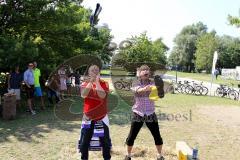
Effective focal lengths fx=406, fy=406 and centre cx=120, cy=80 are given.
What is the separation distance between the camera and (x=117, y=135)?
1071 cm

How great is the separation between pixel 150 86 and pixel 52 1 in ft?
39.9

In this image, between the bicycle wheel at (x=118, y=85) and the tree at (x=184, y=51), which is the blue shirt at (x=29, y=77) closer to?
the bicycle wheel at (x=118, y=85)

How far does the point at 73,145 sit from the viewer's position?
365 inches

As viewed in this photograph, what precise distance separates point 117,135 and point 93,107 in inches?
162

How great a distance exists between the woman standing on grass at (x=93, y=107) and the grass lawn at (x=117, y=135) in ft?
4.47

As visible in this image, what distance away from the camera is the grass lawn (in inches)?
336

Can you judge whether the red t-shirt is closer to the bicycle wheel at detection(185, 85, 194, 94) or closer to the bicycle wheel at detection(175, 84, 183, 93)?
the bicycle wheel at detection(185, 85, 194, 94)

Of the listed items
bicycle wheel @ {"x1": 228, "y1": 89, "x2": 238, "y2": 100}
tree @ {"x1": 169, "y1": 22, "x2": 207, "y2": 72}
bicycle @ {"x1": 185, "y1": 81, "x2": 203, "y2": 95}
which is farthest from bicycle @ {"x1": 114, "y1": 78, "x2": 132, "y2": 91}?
tree @ {"x1": 169, "y1": 22, "x2": 207, "y2": 72}

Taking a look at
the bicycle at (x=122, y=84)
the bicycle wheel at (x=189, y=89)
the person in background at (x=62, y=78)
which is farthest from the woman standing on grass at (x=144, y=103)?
the bicycle wheel at (x=189, y=89)

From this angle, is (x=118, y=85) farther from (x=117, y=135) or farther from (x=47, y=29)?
(x=47, y=29)

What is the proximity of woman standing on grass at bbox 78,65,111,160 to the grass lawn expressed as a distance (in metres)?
1.36

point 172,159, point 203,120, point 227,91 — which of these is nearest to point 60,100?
→ point 203,120

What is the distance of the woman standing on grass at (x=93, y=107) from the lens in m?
6.69

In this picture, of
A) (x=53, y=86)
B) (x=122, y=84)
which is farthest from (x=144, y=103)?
(x=53, y=86)
